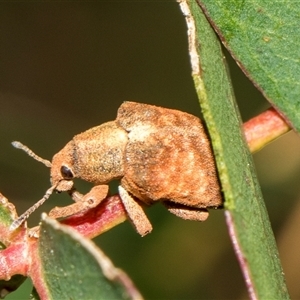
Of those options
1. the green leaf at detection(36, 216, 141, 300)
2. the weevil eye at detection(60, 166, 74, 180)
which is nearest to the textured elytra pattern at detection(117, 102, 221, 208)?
the weevil eye at detection(60, 166, 74, 180)

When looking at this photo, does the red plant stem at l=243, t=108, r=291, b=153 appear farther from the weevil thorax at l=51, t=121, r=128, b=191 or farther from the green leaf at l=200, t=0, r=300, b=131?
the weevil thorax at l=51, t=121, r=128, b=191

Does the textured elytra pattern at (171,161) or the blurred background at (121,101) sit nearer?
the textured elytra pattern at (171,161)

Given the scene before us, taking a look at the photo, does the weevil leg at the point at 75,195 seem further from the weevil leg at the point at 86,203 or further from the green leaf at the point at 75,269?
the green leaf at the point at 75,269

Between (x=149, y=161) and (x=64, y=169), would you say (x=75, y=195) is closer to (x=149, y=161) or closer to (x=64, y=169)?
(x=64, y=169)

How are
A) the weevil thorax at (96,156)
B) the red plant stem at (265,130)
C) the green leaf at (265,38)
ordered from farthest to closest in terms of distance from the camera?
the weevil thorax at (96,156)
the red plant stem at (265,130)
the green leaf at (265,38)

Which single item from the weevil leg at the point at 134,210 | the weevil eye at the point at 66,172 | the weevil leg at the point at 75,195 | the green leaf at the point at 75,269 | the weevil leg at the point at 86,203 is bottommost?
the green leaf at the point at 75,269

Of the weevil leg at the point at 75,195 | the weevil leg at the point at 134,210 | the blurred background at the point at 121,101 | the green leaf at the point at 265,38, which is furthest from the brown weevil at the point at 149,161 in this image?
the blurred background at the point at 121,101
